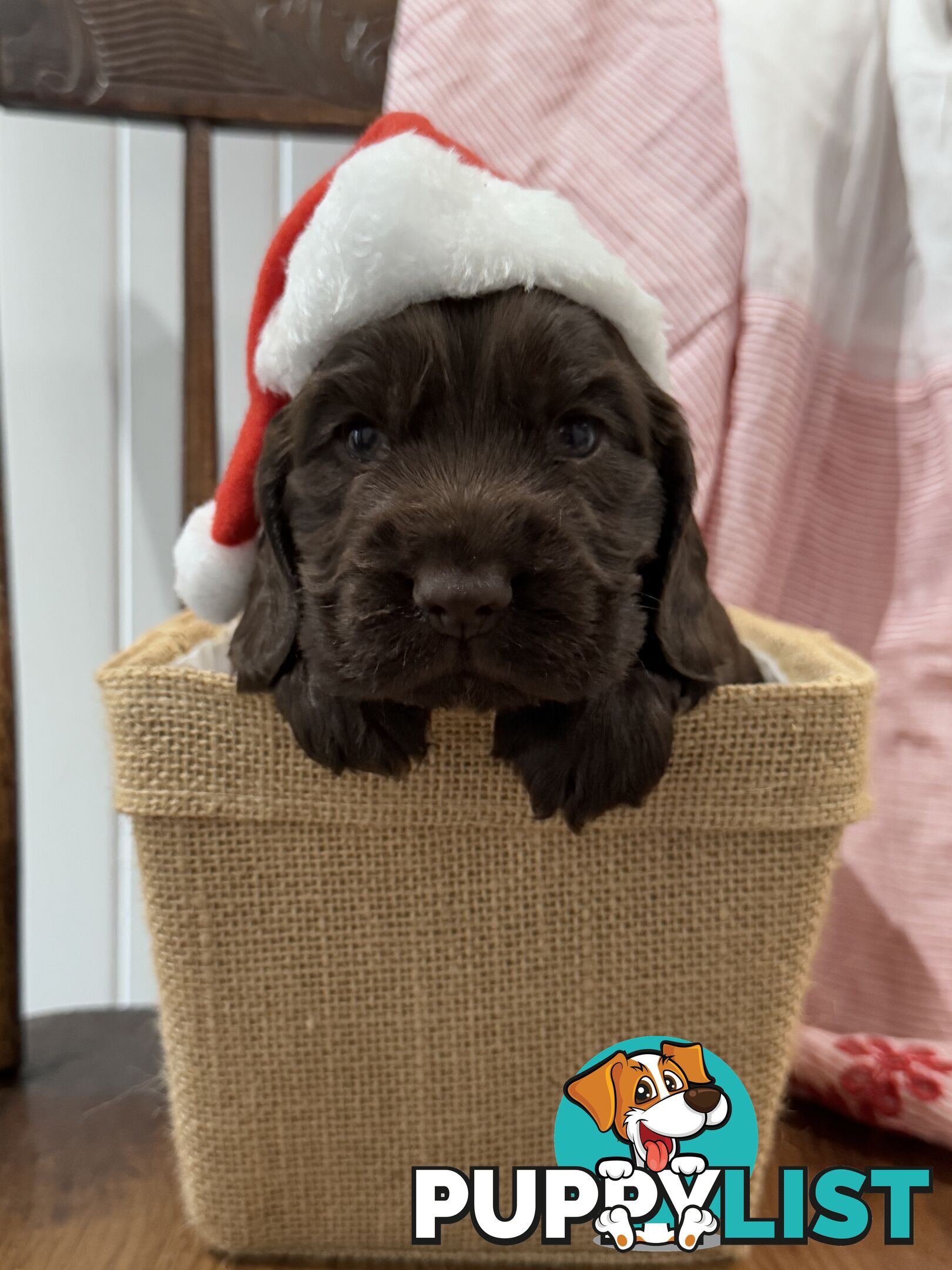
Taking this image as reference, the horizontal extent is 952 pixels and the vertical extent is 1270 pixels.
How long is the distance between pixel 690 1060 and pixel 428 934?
0.21 metres

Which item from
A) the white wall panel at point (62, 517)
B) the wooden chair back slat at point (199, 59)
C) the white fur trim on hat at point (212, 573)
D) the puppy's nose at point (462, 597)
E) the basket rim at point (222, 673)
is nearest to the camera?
the puppy's nose at point (462, 597)

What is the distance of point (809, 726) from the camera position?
2.56 feet

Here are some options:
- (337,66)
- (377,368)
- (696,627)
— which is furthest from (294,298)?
(337,66)

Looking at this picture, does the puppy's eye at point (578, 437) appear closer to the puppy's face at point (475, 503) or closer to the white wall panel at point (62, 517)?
the puppy's face at point (475, 503)

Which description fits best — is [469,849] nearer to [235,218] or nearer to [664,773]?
[664,773]

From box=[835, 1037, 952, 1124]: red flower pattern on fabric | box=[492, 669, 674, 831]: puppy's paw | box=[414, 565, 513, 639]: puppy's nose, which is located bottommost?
box=[835, 1037, 952, 1124]: red flower pattern on fabric

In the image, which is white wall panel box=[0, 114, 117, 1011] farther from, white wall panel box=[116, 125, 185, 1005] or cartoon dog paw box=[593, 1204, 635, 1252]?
cartoon dog paw box=[593, 1204, 635, 1252]

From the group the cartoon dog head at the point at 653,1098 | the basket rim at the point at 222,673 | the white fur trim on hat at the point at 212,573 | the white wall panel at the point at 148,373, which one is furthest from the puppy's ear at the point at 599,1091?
the white wall panel at the point at 148,373

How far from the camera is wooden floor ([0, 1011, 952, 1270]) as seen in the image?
812 millimetres

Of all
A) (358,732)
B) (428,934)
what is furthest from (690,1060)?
(358,732)

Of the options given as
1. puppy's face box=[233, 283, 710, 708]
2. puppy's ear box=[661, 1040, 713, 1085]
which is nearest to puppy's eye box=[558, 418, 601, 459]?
puppy's face box=[233, 283, 710, 708]

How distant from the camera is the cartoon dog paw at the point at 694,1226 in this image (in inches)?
29.4

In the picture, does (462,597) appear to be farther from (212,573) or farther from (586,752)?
(212,573)

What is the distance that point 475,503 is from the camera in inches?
27.6
